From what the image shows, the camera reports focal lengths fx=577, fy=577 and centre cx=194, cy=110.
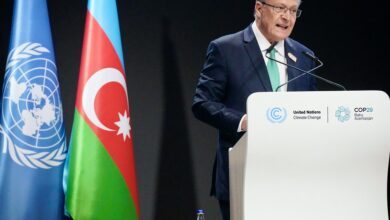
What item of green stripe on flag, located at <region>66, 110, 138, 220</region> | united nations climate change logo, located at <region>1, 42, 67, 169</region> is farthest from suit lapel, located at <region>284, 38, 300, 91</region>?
united nations climate change logo, located at <region>1, 42, 67, 169</region>

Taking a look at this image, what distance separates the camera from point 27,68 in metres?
3.04

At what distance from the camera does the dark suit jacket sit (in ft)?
8.13

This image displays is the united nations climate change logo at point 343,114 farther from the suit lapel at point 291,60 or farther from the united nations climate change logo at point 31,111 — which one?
the united nations climate change logo at point 31,111

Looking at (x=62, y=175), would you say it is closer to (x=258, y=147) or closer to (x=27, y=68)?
(x=27, y=68)

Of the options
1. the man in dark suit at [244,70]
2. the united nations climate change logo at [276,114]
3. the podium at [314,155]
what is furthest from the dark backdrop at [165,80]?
Answer: the united nations climate change logo at [276,114]

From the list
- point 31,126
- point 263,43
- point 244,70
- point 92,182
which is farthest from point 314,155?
point 31,126

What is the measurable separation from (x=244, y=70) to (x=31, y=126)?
1188mm

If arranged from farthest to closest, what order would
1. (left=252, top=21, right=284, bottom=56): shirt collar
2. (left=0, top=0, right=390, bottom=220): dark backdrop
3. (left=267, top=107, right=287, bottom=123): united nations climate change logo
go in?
(left=0, top=0, right=390, bottom=220): dark backdrop
(left=252, top=21, right=284, bottom=56): shirt collar
(left=267, top=107, right=287, bottom=123): united nations climate change logo

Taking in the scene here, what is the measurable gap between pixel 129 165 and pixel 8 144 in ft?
2.18

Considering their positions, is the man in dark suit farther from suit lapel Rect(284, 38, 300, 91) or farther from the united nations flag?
the united nations flag

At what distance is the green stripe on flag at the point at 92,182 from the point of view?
3031 mm

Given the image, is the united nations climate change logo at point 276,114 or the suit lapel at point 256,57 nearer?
the united nations climate change logo at point 276,114

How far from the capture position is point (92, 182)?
307 cm

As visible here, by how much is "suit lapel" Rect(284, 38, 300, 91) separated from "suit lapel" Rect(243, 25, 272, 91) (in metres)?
0.11
